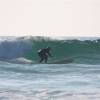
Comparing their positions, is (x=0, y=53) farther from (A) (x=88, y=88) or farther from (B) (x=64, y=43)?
(A) (x=88, y=88)

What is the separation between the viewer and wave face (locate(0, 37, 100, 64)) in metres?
26.9

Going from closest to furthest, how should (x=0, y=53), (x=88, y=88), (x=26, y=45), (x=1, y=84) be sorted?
(x=88, y=88) → (x=1, y=84) → (x=0, y=53) → (x=26, y=45)

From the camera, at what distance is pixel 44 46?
29.5m

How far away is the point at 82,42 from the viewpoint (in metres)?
31.2

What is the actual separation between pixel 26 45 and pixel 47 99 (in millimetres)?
20640

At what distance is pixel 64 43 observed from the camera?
30.6 meters

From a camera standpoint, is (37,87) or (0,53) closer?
(37,87)

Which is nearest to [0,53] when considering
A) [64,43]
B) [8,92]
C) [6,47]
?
[6,47]

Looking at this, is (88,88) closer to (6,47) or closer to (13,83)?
(13,83)

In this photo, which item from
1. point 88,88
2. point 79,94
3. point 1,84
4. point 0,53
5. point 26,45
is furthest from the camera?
point 26,45

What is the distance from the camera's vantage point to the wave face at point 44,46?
26852 millimetres

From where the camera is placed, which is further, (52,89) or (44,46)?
(44,46)

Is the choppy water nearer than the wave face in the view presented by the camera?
Yes

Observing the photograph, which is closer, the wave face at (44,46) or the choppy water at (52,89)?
the choppy water at (52,89)
